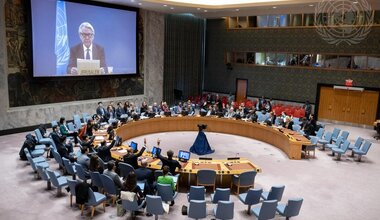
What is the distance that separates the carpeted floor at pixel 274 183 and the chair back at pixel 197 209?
0.64 meters

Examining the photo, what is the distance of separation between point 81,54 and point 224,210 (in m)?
12.9

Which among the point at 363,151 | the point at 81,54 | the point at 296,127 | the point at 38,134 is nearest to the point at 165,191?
the point at 38,134

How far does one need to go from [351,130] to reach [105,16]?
585 inches

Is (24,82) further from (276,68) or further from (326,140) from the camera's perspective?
(276,68)

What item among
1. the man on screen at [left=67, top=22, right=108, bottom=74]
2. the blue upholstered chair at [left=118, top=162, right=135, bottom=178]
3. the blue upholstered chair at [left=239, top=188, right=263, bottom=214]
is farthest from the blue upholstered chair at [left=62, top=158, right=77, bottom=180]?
the man on screen at [left=67, top=22, right=108, bottom=74]

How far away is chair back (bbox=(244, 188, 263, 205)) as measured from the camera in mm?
8031

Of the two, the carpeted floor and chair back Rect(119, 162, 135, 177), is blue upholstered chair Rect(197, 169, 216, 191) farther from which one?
chair back Rect(119, 162, 135, 177)

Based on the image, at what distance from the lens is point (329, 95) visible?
2111 cm

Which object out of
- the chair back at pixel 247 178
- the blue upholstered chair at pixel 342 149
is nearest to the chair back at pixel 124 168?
the chair back at pixel 247 178

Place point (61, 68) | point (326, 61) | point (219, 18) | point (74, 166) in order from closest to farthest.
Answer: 1. point (74, 166)
2. point (61, 68)
3. point (326, 61)
4. point (219, 18)

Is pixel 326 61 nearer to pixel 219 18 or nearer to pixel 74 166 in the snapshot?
pixel 219 18

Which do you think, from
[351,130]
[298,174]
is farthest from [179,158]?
[351,130]

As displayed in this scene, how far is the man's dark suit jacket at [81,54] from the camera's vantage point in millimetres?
16969

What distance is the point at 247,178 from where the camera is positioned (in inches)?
363
